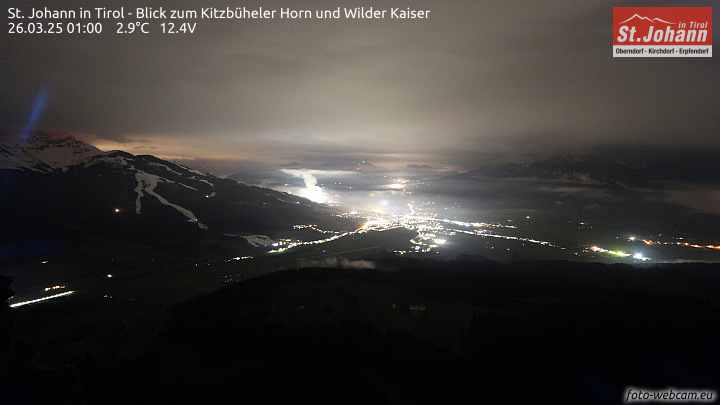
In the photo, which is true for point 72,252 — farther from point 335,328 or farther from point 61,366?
point 61,366

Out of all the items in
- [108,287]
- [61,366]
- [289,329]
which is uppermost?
[61,366]

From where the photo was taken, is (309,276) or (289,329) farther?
(309,276)

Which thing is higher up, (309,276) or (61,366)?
(61,366)

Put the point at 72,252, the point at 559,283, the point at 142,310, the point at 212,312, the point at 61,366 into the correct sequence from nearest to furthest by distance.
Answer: the point at 61,366 → the point at 212,312 → the point at 142,310 → the point at 559,283 → the point at 72,252

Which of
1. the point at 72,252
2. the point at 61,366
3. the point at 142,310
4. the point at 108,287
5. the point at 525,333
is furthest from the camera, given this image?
the point at 72,252

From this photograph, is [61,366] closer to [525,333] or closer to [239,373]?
[239,373]

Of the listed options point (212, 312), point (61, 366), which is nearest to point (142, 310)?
point (212, 312)

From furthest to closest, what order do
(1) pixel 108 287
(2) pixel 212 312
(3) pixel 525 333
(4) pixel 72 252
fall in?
(4) pixel 72 252 → (1) pixel 108 287 → (2) pixel 212 312 → (3) pixel 525 333

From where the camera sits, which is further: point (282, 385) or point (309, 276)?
point (309, 276)

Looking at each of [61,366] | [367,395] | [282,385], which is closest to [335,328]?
[282,385]
